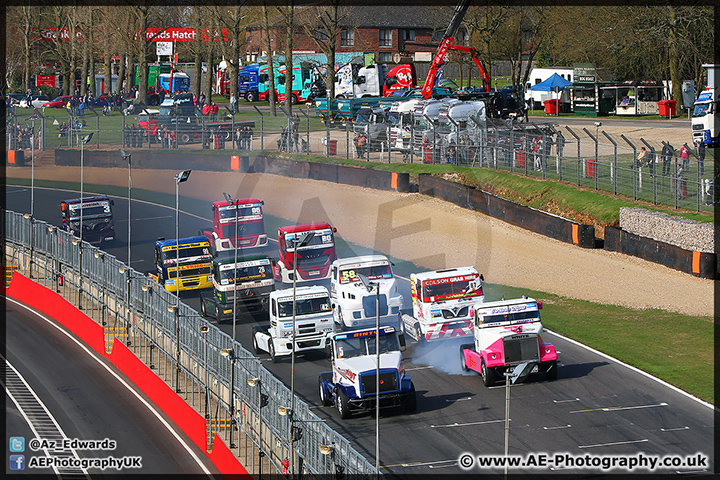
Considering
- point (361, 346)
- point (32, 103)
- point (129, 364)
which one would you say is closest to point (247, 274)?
point (129, 364)

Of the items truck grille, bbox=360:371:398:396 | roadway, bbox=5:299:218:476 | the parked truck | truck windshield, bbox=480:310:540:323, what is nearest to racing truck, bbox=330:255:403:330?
truck windshield, bbox=480:310:540:323

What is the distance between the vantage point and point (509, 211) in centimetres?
3894

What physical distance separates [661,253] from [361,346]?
15142 mm

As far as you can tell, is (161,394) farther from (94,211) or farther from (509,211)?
(509,211)

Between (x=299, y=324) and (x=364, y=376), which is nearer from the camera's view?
(x=364, y=376)

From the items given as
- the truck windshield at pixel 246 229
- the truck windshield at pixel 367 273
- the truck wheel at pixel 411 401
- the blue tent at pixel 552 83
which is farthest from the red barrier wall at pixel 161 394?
the blue tent at pixel 552 83

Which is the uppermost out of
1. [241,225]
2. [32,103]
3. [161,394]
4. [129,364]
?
[32,103]

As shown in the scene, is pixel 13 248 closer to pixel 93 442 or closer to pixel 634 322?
pixel 93 442

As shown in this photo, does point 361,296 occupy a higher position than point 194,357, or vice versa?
point 361,296

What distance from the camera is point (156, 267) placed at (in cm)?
3509

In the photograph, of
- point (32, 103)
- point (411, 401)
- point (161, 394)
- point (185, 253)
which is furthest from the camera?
point (32, 103)

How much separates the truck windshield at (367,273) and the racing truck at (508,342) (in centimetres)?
585

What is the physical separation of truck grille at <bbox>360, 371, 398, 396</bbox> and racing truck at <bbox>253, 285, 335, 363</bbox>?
4.74m

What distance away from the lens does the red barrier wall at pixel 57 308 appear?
29780 millimetres
